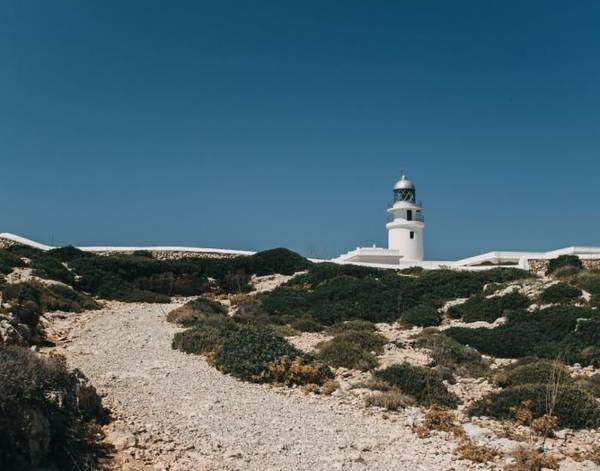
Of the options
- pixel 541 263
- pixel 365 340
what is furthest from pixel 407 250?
pixel 365 340

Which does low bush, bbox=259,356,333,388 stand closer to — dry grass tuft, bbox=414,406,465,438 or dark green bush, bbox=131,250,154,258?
dry grass tuft, bbox=414,406,465,438

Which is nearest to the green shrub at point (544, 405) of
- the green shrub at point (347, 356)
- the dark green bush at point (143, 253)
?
the green shrub at point (347, 356)

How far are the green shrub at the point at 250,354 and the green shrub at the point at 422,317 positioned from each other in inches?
280

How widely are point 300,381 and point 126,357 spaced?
429cm

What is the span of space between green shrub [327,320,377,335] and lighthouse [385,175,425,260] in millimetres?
26939

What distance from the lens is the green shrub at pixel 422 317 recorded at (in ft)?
65.3

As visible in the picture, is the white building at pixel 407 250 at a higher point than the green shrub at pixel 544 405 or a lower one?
higher

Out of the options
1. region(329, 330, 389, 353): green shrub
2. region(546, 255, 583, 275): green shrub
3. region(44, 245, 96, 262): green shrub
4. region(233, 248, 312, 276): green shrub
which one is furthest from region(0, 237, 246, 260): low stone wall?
region(329, 330, 389, 353): green shrub

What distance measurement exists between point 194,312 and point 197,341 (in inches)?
182

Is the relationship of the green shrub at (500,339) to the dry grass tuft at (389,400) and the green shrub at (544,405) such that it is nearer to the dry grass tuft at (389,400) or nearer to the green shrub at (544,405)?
the green shrub at (544,405)

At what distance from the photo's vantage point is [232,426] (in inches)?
360

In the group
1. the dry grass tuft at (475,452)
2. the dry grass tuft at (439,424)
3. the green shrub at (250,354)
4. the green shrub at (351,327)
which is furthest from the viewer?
the green shrub at (351,327)

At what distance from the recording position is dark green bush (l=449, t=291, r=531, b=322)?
2025cm

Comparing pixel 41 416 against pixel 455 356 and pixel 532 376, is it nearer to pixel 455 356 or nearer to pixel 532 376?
pixel 532 376
